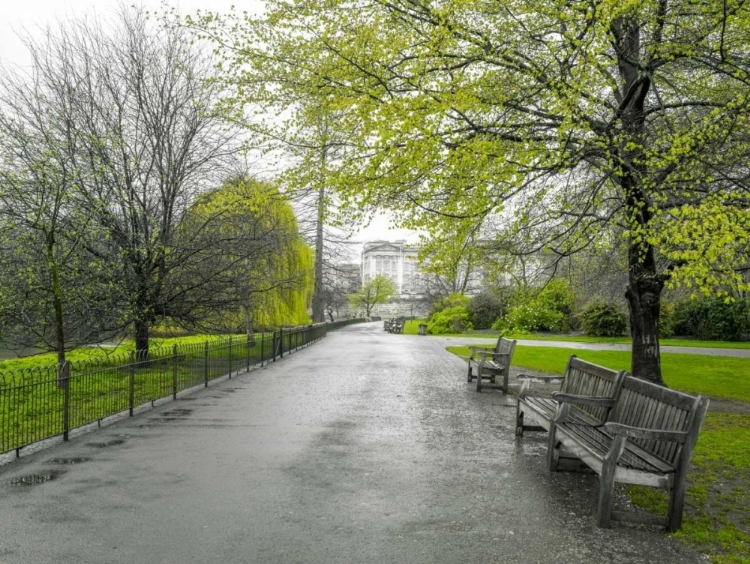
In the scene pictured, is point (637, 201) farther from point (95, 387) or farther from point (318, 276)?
point (318, 276)

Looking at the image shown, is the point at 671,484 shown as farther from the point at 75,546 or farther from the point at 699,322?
the point at 699,322

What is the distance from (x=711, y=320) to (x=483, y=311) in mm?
15416

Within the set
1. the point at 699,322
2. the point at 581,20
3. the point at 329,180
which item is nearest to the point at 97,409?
the point at 329,180

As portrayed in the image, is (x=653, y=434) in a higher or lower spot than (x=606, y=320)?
lower

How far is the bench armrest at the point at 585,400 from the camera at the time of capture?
6438 mm

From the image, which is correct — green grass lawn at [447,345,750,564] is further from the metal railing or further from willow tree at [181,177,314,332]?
willow tree at [181,177,314,332]

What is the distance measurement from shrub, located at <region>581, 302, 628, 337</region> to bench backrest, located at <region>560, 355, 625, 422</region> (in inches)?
1161

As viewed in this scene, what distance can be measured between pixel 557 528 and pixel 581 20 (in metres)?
7.59

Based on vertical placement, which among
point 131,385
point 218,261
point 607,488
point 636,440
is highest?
point 218,261

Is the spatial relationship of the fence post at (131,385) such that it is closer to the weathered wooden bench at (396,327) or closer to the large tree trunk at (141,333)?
the large tree trunk at (141,333)

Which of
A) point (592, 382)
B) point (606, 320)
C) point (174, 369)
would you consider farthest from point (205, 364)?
point (606, 320)

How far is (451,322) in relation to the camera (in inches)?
1702

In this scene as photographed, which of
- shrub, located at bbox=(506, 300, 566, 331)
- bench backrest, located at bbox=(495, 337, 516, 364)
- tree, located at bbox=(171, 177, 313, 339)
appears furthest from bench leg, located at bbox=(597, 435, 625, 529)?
shrub, located at bbox=(506, 300, 566, 331)

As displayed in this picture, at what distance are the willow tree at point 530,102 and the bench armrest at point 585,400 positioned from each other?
6.34ft
